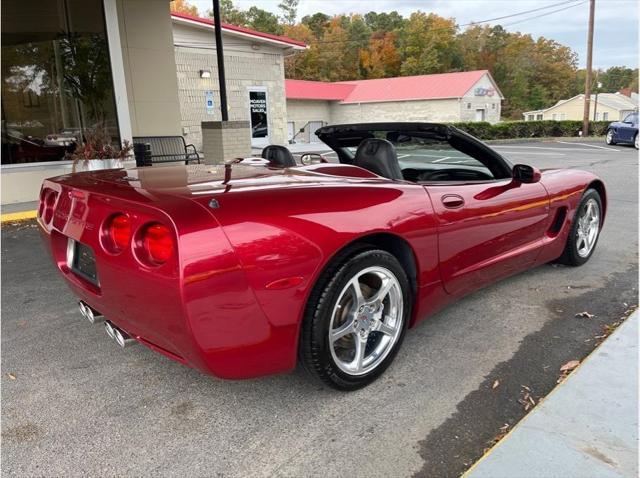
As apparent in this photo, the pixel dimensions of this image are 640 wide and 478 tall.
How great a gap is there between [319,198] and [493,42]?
76.9 m

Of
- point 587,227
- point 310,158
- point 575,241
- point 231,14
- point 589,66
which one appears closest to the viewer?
point 310,158

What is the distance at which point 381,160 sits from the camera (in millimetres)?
2867

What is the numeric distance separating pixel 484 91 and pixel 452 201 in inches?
1604

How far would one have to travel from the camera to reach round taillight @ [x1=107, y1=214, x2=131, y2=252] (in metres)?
2.08

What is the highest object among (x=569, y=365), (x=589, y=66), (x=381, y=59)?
(x=381, y=59)

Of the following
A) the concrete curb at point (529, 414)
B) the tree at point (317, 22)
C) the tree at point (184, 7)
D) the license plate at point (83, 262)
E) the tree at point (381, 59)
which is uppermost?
the tree at point (317, 22)

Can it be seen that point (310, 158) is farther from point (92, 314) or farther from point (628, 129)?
point (628, 129)

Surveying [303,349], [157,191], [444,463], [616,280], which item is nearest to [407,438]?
[444,463]

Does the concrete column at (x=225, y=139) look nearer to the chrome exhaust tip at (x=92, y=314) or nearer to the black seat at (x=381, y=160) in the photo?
the black seat at (x=381, y=160)

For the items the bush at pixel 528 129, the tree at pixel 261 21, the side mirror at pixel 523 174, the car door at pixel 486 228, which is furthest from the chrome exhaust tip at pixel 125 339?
the tree at pixel 261 21

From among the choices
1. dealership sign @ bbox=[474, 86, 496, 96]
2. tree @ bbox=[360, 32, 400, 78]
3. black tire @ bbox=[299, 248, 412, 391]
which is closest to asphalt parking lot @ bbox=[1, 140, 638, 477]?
A: black tire @ bbox=[299, 248, 412, 391]

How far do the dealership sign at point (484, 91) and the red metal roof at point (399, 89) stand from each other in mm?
922

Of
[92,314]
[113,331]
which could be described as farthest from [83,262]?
[113,331]

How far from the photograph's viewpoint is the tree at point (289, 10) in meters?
71.6
